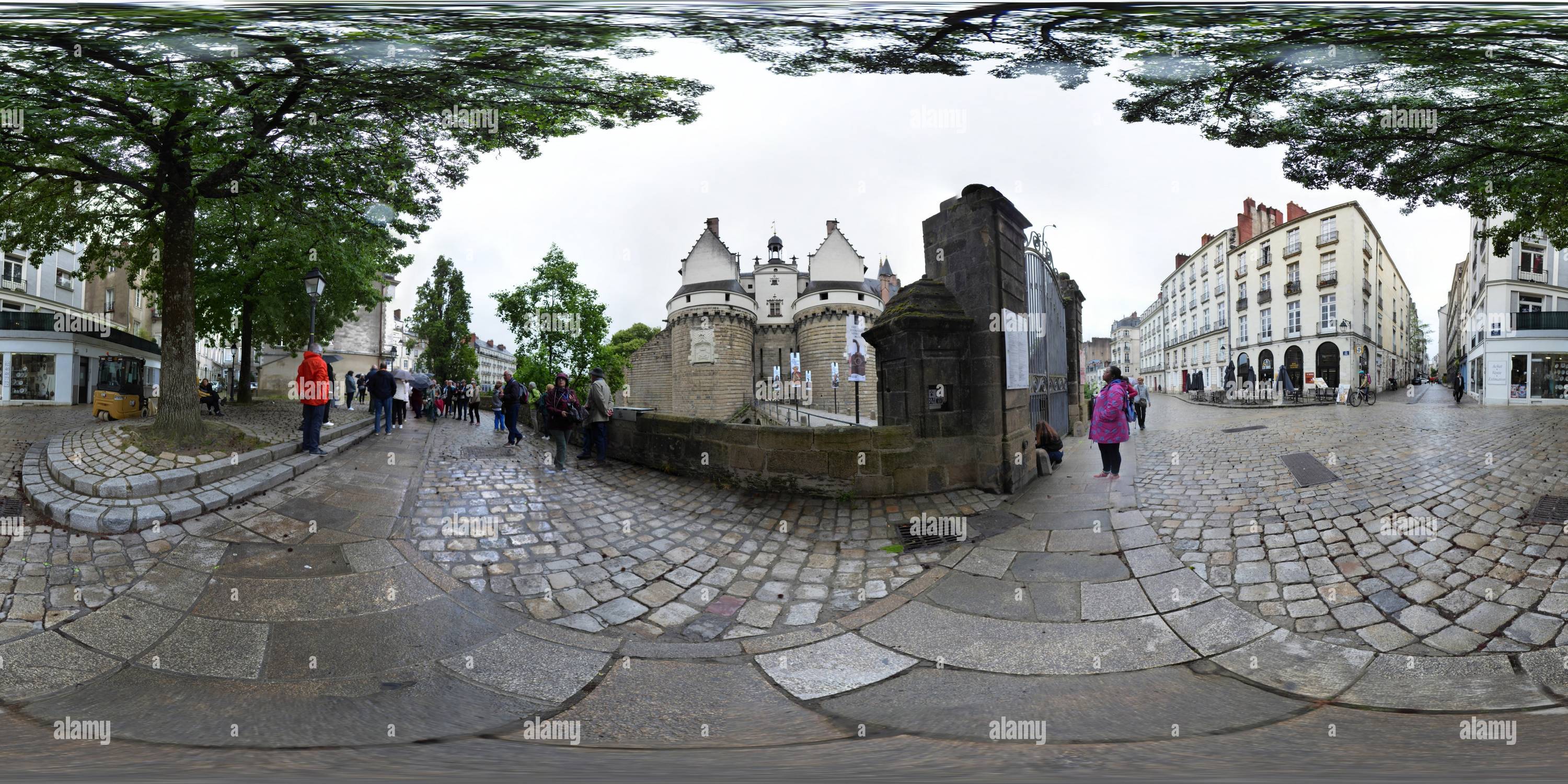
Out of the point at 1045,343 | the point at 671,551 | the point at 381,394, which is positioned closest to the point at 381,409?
the point at 381,394

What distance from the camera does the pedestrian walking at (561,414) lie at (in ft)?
17.3

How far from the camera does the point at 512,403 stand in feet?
23.8

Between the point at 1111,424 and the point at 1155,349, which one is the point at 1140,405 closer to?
the point at 1111,424

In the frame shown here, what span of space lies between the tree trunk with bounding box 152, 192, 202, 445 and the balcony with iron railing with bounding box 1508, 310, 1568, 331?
939 centimetres

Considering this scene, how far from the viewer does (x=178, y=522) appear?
2.83 m

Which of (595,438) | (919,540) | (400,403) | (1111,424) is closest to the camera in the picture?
(919,540)

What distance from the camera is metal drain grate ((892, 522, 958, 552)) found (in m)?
3.11

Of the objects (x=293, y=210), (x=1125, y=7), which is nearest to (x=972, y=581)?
(x=1125, y=7)

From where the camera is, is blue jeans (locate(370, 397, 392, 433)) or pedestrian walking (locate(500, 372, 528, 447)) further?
blue jeans (locate(370, 397, 392, 433))

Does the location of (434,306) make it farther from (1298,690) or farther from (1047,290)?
(1298,690)

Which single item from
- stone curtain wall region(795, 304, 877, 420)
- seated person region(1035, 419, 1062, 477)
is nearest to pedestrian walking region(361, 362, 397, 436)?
seated person region(1035, 419, 1062, 477)

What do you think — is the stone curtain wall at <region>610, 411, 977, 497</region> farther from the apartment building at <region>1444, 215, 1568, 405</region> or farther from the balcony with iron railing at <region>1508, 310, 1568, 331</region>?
the balcony with iron railing at <region>1508, 310, 1568, 331</region>

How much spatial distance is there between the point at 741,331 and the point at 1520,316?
2873 centimetres

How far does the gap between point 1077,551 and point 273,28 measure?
5176mm
